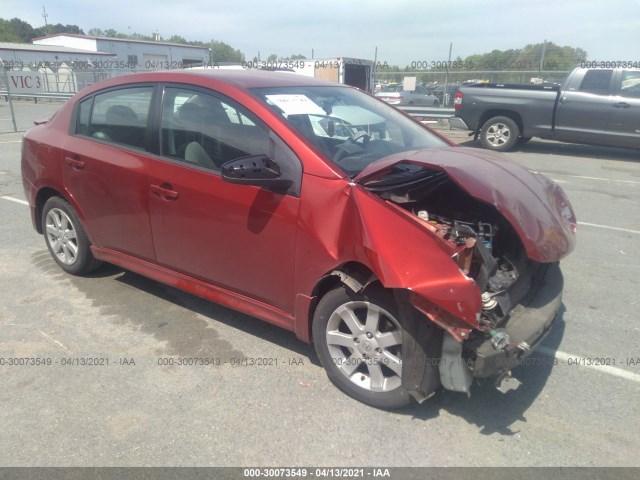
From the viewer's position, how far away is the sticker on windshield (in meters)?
3.24

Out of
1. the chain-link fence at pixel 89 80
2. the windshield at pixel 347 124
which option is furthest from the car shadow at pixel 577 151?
the windshield at pixel 347 124

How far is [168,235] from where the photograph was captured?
3.61m

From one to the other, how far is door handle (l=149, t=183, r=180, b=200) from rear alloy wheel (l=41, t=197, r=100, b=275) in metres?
1.19

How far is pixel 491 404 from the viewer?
2959mm

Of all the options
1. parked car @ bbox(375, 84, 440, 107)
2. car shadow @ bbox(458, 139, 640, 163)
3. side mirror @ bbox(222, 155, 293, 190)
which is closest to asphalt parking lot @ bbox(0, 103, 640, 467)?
side mirror @ bbox(222, 155, 293, 190)

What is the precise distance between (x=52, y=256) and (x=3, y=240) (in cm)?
124

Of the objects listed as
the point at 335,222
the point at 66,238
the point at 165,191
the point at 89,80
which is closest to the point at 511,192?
the point at 335,222

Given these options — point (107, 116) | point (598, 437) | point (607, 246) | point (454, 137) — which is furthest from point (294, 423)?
point (454, 137)

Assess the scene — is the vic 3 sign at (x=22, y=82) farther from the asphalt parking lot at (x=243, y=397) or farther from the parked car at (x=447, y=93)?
the asphalt parking lot at (x=243, y=397)

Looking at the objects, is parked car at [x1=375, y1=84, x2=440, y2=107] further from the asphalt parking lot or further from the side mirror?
the side mirror

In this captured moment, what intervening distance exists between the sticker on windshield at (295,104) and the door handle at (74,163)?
1772mm

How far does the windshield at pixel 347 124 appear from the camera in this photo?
10.2ft

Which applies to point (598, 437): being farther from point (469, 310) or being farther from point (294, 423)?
point (294, 423)

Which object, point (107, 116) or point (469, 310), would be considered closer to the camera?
point (469, 310)
